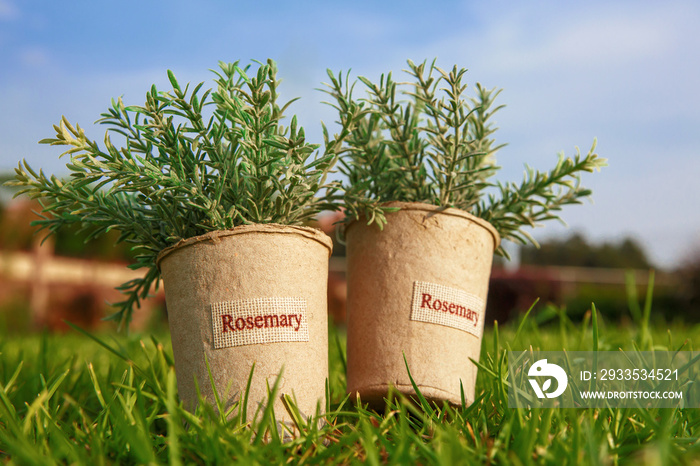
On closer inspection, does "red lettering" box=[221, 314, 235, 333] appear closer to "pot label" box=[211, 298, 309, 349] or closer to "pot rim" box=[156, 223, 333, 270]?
"pot label" box=[211, 298, 309, 349]

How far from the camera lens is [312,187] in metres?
1.38

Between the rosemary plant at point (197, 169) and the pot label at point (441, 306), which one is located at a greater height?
the rosemary plant at point (197, 169)

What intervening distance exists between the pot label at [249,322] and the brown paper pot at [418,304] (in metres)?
0.33

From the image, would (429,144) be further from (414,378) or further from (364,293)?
(414,378)

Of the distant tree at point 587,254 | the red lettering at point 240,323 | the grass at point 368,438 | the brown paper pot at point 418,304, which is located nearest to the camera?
the grass at point 368,438

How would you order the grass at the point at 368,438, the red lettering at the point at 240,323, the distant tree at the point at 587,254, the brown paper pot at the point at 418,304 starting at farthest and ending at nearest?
the distant tree at the point at 587,254, the brown paper pot at the point at 418,304, the red lettering at the point at 240,323, the grass at the point at 368,438

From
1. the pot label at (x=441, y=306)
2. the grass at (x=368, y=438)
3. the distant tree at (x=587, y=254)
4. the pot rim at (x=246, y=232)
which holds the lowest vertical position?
the distant tree at (x=587, y=254)

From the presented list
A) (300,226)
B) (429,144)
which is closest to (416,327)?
(300,226)

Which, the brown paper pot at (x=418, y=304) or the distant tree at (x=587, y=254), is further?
the distant tree at (x=587, y=254)

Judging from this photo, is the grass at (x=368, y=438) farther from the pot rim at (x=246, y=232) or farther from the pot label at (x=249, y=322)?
the pot rim at (x=246, y=232)

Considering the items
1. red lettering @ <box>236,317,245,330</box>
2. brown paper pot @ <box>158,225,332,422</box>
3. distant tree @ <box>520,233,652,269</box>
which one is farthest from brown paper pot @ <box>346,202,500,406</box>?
distant tree @ <box>520,233,652,269</box>

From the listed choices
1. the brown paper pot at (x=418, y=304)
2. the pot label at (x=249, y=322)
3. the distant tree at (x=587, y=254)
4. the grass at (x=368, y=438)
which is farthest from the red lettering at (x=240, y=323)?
the distant tree at (x=587, y=254)

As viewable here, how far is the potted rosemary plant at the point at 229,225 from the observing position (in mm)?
1285

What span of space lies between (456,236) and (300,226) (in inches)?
18.1
